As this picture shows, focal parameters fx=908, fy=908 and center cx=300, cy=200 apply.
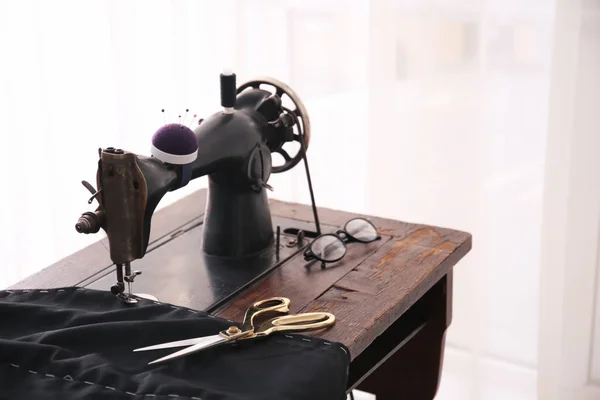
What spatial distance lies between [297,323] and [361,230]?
0.44 m

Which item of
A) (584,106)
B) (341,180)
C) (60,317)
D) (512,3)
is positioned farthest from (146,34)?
(60,317)

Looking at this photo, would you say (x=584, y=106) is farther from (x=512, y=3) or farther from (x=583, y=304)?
(x=583, y=304)

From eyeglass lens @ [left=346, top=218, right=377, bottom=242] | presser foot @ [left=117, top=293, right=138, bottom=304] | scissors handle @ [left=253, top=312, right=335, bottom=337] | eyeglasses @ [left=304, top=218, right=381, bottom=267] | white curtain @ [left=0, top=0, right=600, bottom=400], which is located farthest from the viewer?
white curtain @ [left=0, top=0, right=600, bottom=400]

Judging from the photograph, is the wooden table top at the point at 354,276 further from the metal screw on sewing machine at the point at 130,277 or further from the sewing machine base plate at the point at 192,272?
the metal screw on sewing machine at the point at 130,277

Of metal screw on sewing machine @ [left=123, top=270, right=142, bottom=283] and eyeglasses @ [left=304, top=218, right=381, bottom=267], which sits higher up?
metal screw on sewing machine @ [left=123, top=270, right=142, bottom=283]

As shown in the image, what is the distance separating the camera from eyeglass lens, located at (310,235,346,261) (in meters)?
1.71

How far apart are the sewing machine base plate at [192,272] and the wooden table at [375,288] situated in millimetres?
24

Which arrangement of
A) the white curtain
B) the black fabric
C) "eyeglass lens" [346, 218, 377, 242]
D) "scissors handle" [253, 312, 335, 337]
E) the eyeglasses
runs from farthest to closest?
1. the white curtain
2. "eyeglass lens" [346, 218, 377, 242]
3. the eyeglasses
4. "scissors handle" [253, 312, 335, 337]
5. the black fabric

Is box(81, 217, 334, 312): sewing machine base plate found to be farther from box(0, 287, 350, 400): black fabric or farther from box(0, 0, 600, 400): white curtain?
box(0, 0, 600, 400): white curtain

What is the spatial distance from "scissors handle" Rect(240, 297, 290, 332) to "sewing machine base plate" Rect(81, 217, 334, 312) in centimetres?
8

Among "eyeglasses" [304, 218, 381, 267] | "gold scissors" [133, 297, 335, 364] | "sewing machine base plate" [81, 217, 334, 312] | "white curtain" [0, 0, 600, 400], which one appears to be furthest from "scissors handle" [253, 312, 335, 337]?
"white curtain" [0, 0, 600, 400]

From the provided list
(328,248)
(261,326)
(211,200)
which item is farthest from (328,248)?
(261,326)

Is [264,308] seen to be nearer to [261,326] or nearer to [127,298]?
[261,326]

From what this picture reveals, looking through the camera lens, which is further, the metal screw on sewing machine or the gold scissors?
the metal screw on sewing machine
